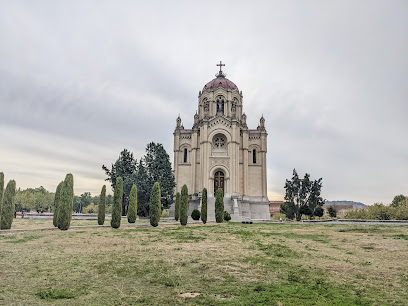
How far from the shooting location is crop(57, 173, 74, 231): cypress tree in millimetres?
18531

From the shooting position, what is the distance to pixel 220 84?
42.8 meters

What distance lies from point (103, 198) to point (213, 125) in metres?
19.1

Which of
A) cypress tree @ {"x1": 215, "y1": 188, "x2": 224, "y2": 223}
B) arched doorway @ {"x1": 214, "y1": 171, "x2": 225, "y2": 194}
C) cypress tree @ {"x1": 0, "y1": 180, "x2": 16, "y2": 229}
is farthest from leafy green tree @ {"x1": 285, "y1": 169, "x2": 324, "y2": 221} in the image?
cypress tree @ {"x1": 0, "y1": 180, "x2": 16, "y2": 229}

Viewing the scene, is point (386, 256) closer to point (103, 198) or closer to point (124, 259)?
point (124, 259)

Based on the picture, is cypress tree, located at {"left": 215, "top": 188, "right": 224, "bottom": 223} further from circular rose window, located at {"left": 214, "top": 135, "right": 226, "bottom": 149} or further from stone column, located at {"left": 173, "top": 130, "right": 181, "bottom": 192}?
stone column, located at {"left": 173, "top": 130, "right": 181, "bottom": 192}

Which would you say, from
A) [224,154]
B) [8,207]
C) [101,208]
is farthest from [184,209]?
[224,154]

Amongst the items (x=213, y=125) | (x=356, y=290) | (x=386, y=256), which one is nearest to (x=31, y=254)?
(x=356, y=290)

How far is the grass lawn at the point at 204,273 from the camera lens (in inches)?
233

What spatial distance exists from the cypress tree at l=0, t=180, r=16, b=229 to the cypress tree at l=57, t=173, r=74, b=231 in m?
3.76

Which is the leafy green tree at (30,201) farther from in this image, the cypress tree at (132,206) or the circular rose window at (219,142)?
the cypress tree at (132,206)

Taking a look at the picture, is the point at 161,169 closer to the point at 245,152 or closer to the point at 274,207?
the point at 245,152

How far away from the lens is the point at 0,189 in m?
20.2

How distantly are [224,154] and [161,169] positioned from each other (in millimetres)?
8471

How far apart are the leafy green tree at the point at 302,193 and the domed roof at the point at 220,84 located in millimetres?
15584
